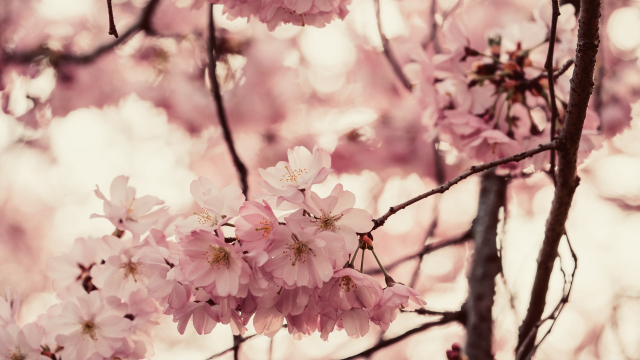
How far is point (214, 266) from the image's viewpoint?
1.89 ft

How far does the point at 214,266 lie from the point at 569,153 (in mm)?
536

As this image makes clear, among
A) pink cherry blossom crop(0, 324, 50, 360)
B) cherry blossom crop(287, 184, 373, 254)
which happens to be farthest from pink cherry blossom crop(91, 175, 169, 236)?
cherry blossom crop(287, 184, 373, 254)

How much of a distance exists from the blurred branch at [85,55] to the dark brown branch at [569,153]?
4.80 ft

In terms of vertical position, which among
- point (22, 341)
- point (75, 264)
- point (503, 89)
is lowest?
point (22, 341)

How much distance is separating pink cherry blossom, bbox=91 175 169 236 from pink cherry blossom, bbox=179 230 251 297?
0.36 m

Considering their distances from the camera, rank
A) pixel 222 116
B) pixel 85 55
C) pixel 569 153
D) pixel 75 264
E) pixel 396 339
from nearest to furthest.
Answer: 1. pixel 569 153
2. pixel 75 264
3. pixel 396 339
4. pixel 222 116
5. pixel 85 55

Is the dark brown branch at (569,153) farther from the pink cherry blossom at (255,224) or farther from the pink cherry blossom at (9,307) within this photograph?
the pink cherry blossom at (9,307)

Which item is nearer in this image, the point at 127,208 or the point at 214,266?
the point at 214,266

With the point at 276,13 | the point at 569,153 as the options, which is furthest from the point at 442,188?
the point at 276,13

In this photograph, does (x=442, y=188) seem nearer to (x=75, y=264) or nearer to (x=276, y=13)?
(x=276, y=13)

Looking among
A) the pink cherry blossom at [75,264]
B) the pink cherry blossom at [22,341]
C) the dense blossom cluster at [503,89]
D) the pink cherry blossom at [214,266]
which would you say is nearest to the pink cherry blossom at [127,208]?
the pink cherry blossom at [75,264]

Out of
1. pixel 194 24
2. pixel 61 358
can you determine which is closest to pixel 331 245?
pixel 61 358

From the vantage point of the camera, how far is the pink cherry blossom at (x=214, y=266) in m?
0.59

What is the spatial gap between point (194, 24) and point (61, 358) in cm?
210
